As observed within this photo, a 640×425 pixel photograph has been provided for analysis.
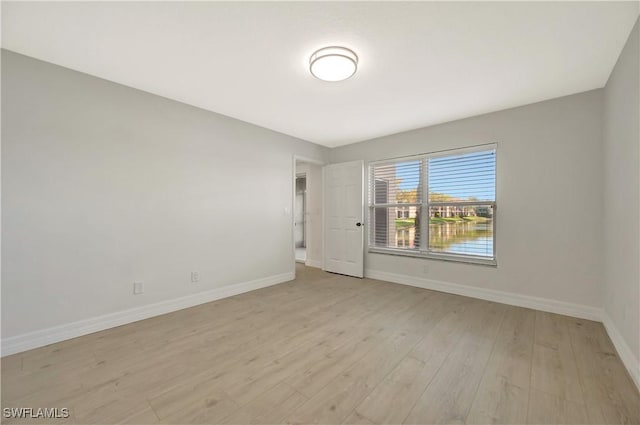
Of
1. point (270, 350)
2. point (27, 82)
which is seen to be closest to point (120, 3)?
point (27, 82)

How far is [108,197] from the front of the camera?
266 cm

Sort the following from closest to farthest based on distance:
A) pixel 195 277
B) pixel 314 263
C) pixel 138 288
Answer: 1. pixel 138 288
2. pixel 195 277
3. pixel 314 263

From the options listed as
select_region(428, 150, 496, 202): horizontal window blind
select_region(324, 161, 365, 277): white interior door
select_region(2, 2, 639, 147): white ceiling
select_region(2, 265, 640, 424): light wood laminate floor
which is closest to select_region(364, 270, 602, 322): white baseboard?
select_region(2, 265, 640, 424): light wood laminate floor

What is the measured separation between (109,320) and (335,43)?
333 cm

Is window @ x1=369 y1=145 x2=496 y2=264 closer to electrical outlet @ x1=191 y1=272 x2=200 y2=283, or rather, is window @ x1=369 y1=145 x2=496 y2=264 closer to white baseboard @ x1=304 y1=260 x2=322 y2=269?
white baseboard @ x1=304 y1=260 x2=322 y2=269

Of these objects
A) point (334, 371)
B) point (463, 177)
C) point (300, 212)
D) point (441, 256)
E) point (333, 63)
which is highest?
point (333, 63)

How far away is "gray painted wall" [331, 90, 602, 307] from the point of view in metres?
2.88

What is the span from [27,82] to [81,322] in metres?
2.17

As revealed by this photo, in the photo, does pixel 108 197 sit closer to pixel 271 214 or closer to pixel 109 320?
pixel 109 320

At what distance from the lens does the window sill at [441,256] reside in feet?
11.7

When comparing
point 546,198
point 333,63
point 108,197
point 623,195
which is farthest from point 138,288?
point 546,198

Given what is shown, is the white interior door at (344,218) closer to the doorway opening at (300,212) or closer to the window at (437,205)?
the window at (437,205)

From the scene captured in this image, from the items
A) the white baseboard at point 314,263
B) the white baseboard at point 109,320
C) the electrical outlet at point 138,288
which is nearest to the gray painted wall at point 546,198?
the white baseboard at point 314,263

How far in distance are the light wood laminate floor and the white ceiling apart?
2.48 meters
